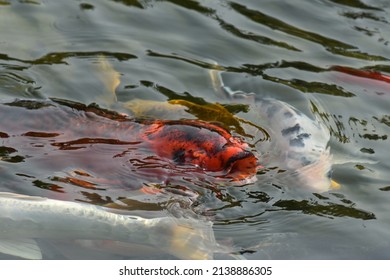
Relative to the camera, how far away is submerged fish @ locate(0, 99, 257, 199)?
16.3ft

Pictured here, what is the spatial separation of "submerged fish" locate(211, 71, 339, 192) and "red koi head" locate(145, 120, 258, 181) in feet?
0.83

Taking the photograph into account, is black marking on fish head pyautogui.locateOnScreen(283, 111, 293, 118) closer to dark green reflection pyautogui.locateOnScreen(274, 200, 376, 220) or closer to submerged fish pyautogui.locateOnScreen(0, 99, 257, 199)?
submerged fish pyautogui.locateOnScreen(0, 99, 257, 199)

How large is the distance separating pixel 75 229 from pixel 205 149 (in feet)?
3.38

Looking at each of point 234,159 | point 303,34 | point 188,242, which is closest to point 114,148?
point 234,159

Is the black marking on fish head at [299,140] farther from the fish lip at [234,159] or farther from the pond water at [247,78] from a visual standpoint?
the fish lip at [234,159]

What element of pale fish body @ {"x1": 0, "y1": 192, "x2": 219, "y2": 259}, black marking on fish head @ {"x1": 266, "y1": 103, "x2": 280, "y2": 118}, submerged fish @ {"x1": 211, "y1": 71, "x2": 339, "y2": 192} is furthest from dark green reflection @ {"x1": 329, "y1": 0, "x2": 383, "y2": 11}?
pale fish body @ {"x1": 0, "y1": 192, "x2": 219, "y2": 259}

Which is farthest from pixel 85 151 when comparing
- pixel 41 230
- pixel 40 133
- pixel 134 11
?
pixel 134 11

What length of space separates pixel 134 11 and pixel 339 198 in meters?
3.12

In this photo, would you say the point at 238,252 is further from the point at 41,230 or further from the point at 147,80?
the point at 147,80

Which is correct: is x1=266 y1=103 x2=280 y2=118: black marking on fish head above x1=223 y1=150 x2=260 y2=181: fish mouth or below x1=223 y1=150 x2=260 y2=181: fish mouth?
above

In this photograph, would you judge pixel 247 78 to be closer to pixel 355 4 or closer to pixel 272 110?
pixel 272 110

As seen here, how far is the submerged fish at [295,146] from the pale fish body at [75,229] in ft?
3.26

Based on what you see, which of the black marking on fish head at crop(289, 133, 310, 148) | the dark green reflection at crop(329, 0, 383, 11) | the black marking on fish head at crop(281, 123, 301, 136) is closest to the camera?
the black marking on fish head at crop(289, 133, 310, 148)

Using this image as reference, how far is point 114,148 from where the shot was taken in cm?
515
